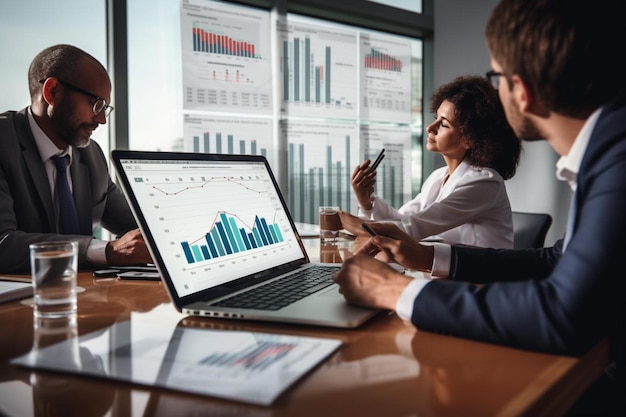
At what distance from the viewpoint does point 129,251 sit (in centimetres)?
138

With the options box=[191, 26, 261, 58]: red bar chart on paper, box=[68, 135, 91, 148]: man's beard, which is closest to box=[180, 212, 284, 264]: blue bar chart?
box=[68, 135, 91, 148]: man's beard

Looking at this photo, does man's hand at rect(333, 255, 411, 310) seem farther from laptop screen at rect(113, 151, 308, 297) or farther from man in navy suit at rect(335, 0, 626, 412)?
laptop screen at rect(113, 151, 308, 297)

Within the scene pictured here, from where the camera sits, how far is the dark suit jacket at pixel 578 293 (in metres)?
0.69

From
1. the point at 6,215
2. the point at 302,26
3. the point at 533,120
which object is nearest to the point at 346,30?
the point at 302,26

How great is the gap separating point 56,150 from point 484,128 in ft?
5.46

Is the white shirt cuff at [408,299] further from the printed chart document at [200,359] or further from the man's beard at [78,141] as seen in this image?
the man's beard at [78,141]

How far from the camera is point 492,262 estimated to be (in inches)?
45.1

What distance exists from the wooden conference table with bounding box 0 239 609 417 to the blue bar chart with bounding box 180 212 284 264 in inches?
7.2

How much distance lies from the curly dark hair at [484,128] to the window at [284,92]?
4.30 ft

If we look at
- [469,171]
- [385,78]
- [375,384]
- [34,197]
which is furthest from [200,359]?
[385,78]

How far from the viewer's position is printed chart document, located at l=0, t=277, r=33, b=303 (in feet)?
3.27

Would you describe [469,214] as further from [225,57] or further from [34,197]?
[225,57]

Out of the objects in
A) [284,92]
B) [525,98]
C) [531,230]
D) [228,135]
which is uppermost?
[284,92]

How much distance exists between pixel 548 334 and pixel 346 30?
326cm
